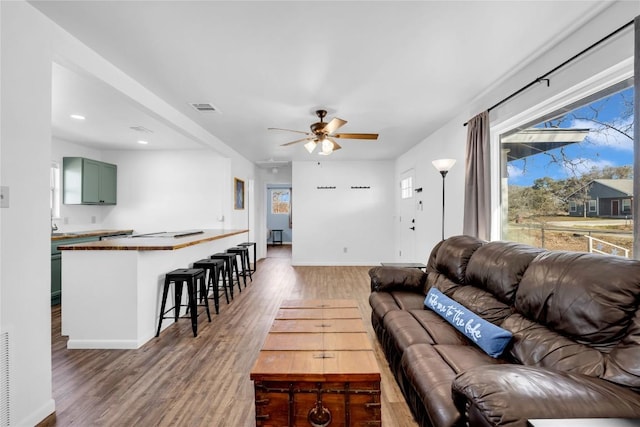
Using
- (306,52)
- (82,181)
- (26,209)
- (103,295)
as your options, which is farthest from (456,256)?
(82,181)

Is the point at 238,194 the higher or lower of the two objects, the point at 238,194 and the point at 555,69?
the lower

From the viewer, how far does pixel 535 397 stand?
1.06m

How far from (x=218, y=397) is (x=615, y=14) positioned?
3.52m

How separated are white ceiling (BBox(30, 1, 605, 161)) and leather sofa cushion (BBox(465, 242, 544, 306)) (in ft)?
4.90

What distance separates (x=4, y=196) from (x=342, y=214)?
602cm

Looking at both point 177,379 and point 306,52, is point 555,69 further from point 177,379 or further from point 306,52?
point 177,379

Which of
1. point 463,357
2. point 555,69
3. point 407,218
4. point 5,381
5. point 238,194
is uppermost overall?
point 555,69

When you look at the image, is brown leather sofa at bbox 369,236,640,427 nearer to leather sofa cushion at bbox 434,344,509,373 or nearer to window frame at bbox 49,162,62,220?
leather sofa cushion at bbox 434,344,509,373

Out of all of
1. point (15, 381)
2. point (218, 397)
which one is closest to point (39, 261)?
point (15, 381)

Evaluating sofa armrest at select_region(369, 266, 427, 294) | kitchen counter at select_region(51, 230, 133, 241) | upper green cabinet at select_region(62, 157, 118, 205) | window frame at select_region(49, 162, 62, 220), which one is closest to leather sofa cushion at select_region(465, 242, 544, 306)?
sofa armrest at select_region(369, 266, 427, 294)

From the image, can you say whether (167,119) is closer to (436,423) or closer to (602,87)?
(436,423)

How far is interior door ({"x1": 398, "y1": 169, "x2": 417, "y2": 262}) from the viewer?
5.73 metres

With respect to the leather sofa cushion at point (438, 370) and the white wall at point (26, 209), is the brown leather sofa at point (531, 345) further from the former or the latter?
the white wall at point (26, 209)

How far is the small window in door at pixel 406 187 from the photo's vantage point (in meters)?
5.95
